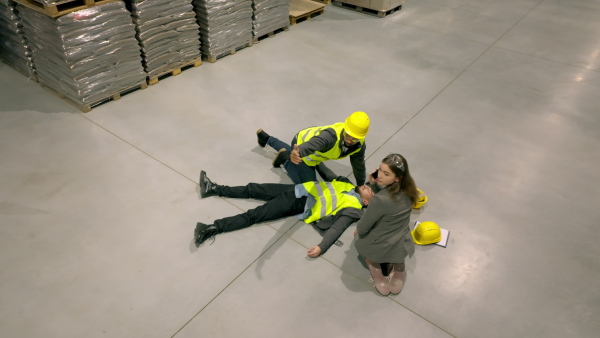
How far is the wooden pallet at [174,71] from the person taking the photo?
20.6 ft

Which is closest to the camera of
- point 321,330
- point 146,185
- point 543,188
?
point 321,330

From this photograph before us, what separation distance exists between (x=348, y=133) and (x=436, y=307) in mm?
1715

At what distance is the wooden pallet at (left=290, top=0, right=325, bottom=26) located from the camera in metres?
8.41

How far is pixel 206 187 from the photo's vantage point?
4402 millimetres

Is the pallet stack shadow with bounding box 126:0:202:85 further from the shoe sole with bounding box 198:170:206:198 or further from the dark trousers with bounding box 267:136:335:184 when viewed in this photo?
the dark trousers with bounding box 267:136:335:184

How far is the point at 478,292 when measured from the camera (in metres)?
3.72

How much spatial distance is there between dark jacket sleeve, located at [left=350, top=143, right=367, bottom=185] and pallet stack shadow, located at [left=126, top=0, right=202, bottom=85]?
356 cm

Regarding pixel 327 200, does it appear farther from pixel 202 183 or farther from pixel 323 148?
pixel 202 183

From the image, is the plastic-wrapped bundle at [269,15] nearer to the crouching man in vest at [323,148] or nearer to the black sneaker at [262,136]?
the black sneaker at [262,136]

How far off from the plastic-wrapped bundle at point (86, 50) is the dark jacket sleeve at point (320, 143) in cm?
335

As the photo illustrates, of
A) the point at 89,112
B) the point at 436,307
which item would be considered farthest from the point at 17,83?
the point at 436,307

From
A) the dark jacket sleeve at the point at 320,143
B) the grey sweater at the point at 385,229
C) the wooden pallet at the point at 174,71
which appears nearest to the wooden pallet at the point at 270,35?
the wooden pallet at the point at 174,71

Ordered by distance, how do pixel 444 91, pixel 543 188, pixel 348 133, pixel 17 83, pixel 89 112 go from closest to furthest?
pixel 348 133 → pixel 543 188 → pixel 89 112 → pixel 17 83 → pixel 444 91

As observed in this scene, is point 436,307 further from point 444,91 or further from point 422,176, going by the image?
point 444,91
